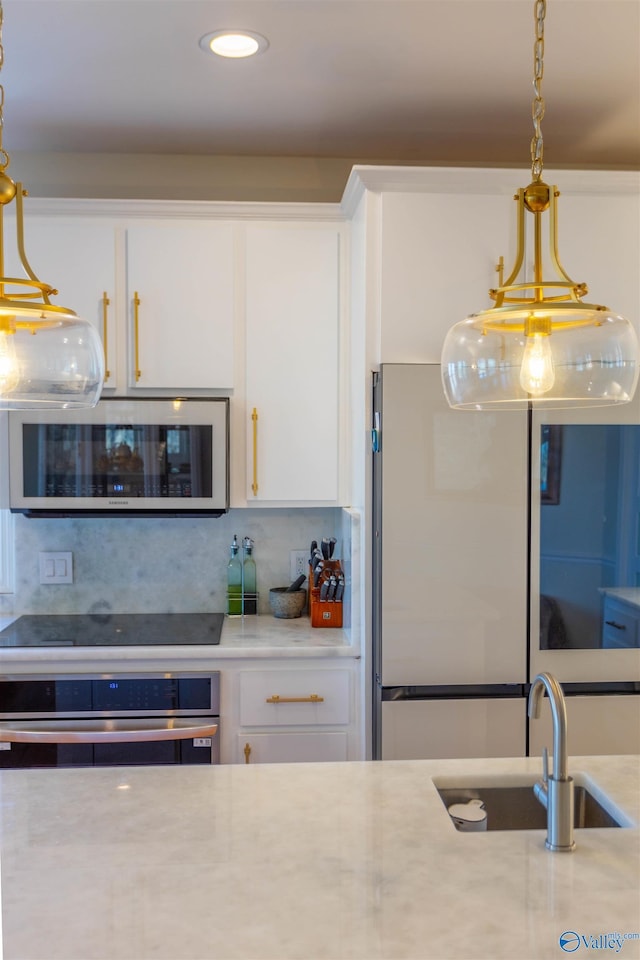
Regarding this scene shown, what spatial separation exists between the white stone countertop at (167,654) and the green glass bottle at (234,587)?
38 cm

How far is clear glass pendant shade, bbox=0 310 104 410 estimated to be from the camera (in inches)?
45.9

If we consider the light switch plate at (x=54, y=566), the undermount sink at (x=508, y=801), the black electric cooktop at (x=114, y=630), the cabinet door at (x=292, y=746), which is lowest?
the cabinet door at (x=292, y=746)

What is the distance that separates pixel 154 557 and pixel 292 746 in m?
0.96

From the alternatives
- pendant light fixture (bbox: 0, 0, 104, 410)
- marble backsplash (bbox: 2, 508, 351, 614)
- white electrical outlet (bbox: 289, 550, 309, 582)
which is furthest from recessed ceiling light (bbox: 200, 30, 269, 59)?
white electrical outlet (bbox: 289, 550, 309, 582)

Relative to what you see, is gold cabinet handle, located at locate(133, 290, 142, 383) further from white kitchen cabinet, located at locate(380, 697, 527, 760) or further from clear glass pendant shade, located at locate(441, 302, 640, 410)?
clear glass pendant shade, located at locate(441, 302, 640, 410)

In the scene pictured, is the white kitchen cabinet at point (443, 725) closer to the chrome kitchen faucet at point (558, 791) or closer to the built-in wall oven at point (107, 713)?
the built-in wall oven at point (107, 713)

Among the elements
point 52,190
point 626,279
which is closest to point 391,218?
point 626,279

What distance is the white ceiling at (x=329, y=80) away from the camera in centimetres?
211

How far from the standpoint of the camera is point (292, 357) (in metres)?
2.97

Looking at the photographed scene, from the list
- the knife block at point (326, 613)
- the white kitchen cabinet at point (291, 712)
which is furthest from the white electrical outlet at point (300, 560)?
the white kitchen cabinet at point (291, 712)

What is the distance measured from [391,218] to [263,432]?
864 millimetres

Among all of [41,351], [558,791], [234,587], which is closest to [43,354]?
[41,351]

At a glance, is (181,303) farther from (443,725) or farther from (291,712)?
(443,725)

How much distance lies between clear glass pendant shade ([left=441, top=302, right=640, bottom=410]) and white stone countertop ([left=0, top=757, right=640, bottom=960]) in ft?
2.42
